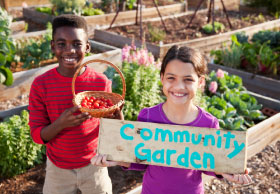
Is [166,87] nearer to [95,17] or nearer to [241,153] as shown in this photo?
[241,153]

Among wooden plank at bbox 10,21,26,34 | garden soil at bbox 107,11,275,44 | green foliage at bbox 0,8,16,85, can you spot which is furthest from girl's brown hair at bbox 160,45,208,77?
wooden plank at bbox 10,21,26,34

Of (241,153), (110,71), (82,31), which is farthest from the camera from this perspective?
(110,71)

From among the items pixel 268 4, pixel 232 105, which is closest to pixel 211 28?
pixel 268 4

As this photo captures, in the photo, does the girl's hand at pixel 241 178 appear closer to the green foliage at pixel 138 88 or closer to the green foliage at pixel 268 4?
the green foliage at pixel 138 88

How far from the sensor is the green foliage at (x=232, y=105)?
3.75m

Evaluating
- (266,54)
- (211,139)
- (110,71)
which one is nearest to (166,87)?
(211,139)

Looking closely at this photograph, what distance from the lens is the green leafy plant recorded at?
142 inches

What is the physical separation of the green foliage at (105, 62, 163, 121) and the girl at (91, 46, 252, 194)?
1.82m

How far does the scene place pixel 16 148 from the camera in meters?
3.06

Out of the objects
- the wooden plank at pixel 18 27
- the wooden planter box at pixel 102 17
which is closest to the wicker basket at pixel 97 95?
the wooden planter box at pixel 102 17

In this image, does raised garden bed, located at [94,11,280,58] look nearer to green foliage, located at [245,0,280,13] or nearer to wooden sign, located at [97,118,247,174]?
green foliage, located at [245,0,280,13]

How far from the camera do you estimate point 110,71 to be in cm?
409

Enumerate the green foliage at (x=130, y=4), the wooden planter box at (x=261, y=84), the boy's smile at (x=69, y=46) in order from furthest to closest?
the green foliage at (x=130, y=4), the wooden planter box at (x=261, y=84), the boy's smile at (x=69, y=46)

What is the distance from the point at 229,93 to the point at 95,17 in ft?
18.8
